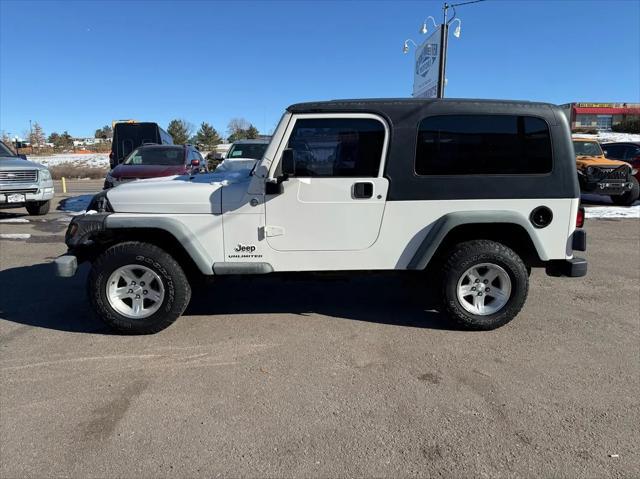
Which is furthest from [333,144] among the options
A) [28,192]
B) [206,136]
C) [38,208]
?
[206,136]

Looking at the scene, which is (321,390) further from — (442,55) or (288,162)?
(442,55)

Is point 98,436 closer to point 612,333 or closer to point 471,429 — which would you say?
point 471,429

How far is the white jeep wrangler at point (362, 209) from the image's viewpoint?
397 centimetres

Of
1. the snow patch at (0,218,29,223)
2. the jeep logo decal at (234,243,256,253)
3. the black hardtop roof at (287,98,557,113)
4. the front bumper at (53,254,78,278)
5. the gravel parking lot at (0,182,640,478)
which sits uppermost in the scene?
the black hardtop roof at (287,98,557,113)

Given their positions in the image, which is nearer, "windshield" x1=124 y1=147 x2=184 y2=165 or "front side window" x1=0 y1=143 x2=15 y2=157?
"windshield" x1=124 y1=147 x2=184 y2=165

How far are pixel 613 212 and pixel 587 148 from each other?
315 cm

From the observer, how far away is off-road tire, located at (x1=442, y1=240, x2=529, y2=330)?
4.09 metres

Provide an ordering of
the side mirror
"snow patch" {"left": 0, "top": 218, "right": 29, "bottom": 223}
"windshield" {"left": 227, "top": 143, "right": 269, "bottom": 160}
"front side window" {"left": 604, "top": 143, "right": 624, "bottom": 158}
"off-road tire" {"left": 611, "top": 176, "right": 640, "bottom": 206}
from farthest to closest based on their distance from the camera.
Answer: "front side window" {"left": 604, "top": 143, "right": 624, "bottom": 158} < "off-road tire" {"left": 611, "top": 176, "right": 640, "bottom": 206} < "windshield" {"left": 227, "top": 143, "right": 269, "bottom": 160} < "snow patch" {"left": 0, "top": 218, "right": 29, "bottom": 223} < the side mirror

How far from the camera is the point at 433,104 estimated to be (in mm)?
3994

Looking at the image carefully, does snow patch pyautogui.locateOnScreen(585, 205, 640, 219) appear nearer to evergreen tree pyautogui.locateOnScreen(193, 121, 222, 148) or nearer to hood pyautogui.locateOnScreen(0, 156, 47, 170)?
hood pyautogui.locateOnScreen(0, 156, 47, 170)

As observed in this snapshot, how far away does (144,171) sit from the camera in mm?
10117

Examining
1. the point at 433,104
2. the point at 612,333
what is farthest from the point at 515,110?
the point at 612,333

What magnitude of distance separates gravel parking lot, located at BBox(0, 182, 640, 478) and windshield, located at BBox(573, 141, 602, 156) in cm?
1030

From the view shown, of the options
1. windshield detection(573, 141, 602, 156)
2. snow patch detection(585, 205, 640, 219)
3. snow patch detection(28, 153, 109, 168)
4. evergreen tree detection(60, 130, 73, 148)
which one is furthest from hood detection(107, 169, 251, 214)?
evergreen tree detection(60, 130, 73, 148)
